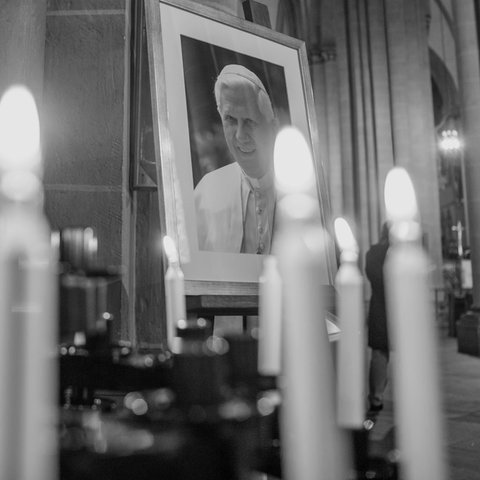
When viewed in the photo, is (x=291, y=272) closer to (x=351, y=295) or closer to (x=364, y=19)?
(x=351, y=295)

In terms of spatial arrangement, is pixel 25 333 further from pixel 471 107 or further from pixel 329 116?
pixel 329 116

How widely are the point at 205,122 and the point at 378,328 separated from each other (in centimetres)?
275

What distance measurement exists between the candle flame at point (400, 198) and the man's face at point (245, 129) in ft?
6.45

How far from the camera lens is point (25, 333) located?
42cm

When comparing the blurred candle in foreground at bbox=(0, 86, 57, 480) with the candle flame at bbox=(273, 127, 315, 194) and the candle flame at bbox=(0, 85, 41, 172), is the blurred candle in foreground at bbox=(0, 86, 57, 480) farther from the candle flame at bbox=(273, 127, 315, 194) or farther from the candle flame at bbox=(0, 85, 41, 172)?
the candle flame at bbox=(273, 127, 315, 194)

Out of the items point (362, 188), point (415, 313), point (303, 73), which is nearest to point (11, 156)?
point (415, 313)

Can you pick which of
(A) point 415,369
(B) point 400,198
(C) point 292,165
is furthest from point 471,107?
(A) point 415,369

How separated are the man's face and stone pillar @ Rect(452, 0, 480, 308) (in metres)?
6.80

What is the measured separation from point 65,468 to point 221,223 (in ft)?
6.77

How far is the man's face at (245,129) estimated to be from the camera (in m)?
2.67

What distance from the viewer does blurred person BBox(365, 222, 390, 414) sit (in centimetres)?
455

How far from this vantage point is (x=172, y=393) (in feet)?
1.73

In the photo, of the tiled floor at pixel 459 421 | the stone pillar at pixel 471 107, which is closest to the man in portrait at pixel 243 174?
the tiled floor at pixel 459 421

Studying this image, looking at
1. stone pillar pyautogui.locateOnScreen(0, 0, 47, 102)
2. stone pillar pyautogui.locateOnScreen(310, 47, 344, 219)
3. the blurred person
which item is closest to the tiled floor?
the blurred person
